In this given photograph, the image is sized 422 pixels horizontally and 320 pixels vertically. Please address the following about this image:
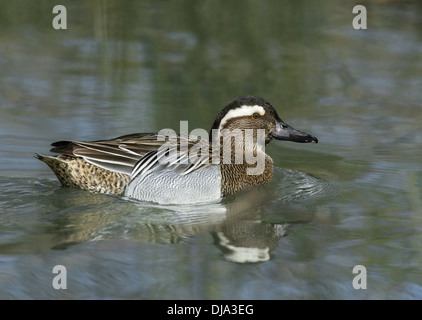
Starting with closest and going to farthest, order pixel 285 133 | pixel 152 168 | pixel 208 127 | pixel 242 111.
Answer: pixel 152 168
pixel 242 111
pixel 285 133
pixel 208 127

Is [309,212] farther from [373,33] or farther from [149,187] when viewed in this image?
[373,33]

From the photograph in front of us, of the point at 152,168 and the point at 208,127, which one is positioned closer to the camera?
the point at 152,168

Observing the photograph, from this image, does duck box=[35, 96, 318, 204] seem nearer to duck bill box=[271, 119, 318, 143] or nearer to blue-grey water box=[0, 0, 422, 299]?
blue-grey water box=[0, 0, 422, 299]

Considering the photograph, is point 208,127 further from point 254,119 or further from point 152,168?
point 152,168

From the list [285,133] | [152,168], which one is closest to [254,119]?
[285,133]

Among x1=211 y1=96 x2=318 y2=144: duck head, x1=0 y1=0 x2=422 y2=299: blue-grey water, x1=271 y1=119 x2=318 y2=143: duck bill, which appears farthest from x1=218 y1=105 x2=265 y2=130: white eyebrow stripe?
x1=0 y1=0 x2=422 y2=299: blue-grey water

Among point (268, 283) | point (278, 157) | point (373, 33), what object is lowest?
point (268, 283)

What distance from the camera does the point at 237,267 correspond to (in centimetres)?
599

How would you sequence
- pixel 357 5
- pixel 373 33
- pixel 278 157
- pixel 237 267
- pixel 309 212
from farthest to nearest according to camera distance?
pixel 357 5
pixel 373 33
pixel 278 157
pixel 309 212
pixel 237 267

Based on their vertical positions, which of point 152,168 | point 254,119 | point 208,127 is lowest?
point 152,168

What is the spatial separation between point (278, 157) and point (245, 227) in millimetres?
2347

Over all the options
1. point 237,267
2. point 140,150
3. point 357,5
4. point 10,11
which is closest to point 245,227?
point 237,267

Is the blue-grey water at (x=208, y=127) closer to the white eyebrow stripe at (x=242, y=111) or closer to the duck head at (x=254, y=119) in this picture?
the duck head at (x=254, y=119)

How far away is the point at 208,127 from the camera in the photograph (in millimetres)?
9703
